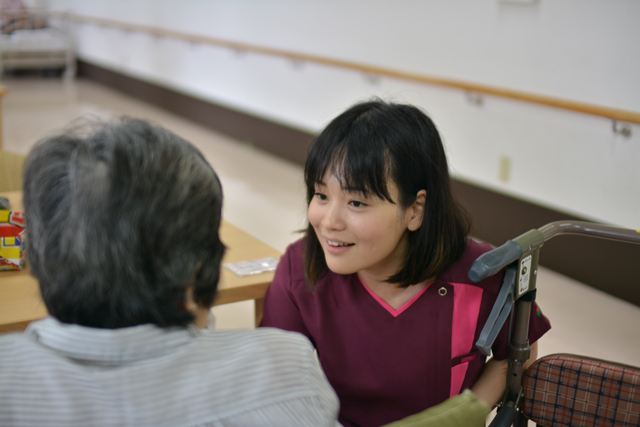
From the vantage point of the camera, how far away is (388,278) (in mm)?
1242

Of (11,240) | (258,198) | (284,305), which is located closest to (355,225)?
(284,305)

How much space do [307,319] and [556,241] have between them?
7.56 feet

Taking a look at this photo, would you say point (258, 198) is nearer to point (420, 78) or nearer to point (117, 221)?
point (420, 78)

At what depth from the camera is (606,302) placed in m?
2.94

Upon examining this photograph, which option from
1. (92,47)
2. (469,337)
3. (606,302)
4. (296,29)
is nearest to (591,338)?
(606,302)

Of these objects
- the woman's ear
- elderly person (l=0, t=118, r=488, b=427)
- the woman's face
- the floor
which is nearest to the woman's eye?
the woman's face

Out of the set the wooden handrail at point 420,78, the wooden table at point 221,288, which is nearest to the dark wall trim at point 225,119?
the wooden handrail at point 420,78

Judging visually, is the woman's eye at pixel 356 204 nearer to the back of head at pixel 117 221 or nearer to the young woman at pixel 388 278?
the young woman at pixel 388 278

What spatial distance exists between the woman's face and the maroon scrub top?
106 mm

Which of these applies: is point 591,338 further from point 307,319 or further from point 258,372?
point 258,372

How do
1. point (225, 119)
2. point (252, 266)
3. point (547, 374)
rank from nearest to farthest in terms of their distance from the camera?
point (547, 374) → point (252, 266) → point (225, 119)

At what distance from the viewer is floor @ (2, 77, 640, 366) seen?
8.61 ft

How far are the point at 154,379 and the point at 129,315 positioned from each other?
8 centimetres

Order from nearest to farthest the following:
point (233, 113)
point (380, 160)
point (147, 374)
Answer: point (147, 374)
point (380, 160)
point (233, 113)
